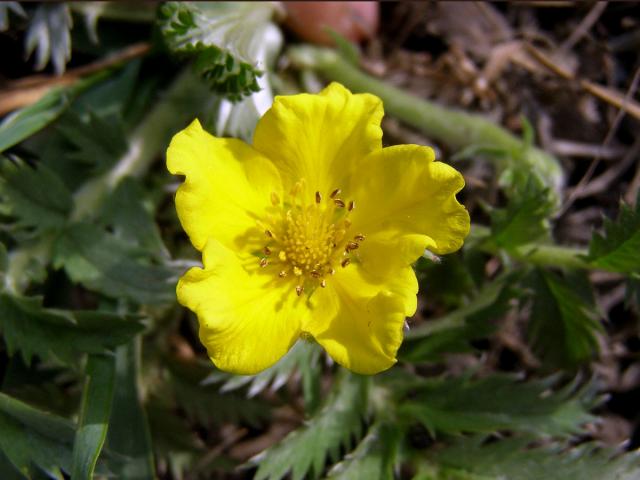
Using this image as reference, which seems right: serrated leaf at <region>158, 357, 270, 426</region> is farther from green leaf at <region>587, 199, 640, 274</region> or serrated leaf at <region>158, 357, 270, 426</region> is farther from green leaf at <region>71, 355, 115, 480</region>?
green leaf at <region>587, 199, 640, 274</region>

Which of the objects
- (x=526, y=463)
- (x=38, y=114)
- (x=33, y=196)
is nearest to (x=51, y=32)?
(x=38, y=114)

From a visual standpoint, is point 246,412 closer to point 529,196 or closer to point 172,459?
point 172,459

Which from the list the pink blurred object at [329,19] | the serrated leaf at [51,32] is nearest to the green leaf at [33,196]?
the serrated leaf at [51,32]

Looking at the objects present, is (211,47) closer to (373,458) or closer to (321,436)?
(321,436)

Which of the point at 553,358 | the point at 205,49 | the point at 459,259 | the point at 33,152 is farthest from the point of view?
the point at 33,152

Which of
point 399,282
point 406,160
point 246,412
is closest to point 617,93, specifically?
point 406,160
